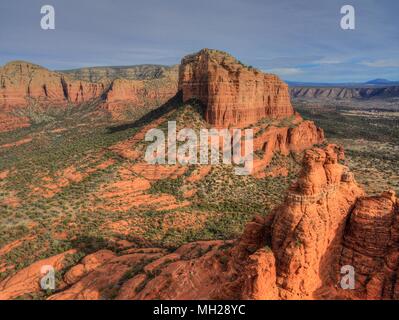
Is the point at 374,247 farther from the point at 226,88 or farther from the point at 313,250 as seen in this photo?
the point at 226,88

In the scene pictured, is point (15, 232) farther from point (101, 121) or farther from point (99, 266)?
point (101, 121)

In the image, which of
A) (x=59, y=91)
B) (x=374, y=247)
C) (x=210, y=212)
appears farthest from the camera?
(x=59, y=91)

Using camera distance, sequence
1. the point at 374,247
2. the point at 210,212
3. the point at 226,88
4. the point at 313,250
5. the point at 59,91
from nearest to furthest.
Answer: the point at 313,250, the point at 374,247, the point at 210,212, the point at 226,88, the point at 59,91

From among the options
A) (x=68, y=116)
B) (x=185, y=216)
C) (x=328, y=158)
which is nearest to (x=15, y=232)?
(x=185, y=216)

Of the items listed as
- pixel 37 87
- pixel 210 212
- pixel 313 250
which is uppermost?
pixel 37 87

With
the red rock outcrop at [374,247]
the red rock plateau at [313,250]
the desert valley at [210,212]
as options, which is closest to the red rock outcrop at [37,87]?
the desert valley at [210,212]

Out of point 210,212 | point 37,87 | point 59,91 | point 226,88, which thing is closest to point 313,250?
point 210,212

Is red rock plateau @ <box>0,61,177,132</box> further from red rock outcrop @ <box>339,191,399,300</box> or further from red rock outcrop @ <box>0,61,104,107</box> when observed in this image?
red rock outcrop @ <box>339,191,399,300</box>
